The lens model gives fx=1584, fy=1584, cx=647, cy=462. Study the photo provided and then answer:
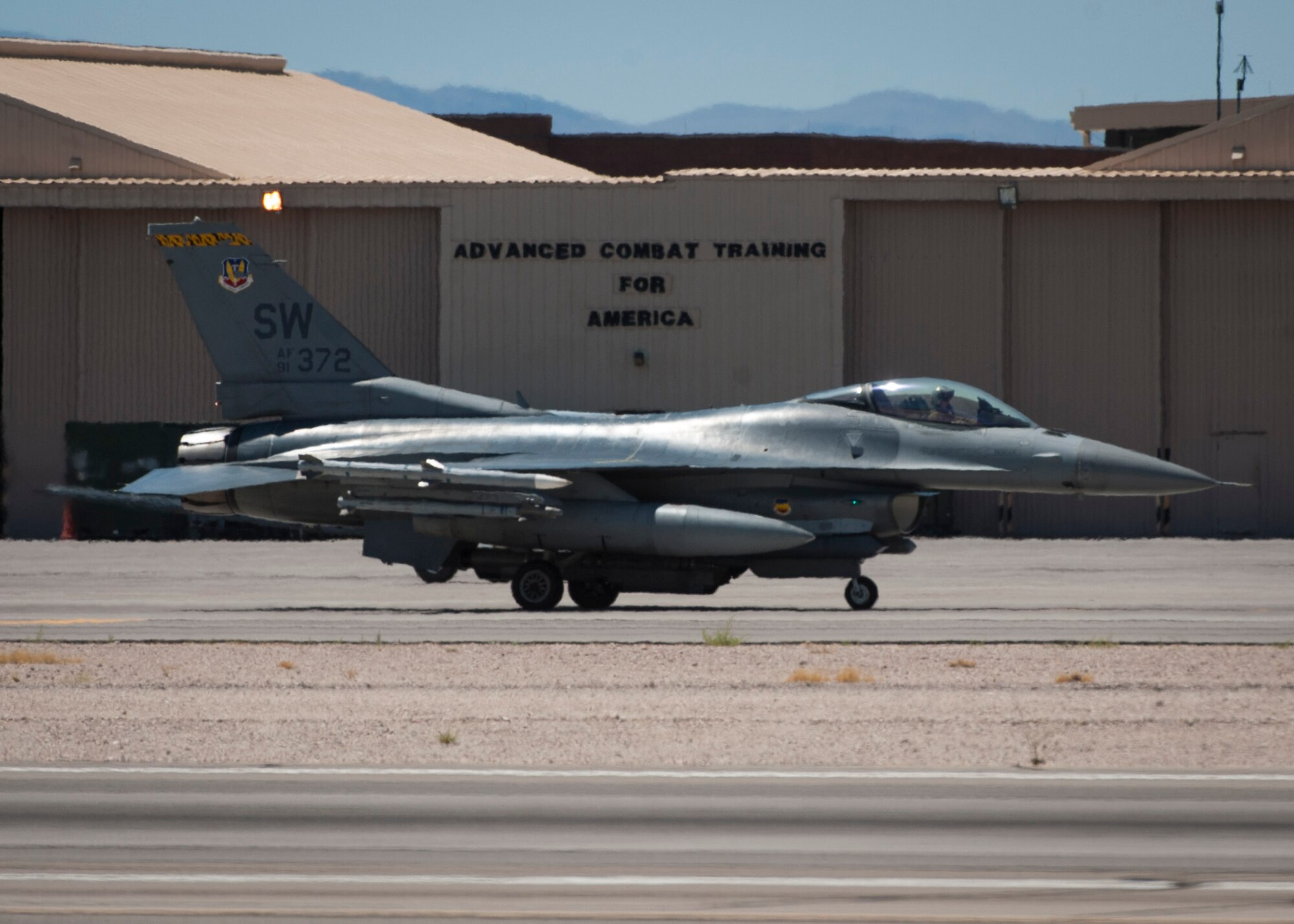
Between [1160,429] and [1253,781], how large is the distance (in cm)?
2685

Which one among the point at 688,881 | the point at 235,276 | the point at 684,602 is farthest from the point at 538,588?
the point at 688,881

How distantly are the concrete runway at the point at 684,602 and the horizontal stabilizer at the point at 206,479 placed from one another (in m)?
1.47

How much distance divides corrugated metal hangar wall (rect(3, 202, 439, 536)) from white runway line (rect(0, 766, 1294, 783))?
26282 millimetres

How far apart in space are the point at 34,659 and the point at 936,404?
11189mm

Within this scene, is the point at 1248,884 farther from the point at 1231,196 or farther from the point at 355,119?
A: the point at 355,119

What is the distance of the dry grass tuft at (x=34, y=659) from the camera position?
1439 centimetres

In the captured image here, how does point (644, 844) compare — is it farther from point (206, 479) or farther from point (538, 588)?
point (206, 479)

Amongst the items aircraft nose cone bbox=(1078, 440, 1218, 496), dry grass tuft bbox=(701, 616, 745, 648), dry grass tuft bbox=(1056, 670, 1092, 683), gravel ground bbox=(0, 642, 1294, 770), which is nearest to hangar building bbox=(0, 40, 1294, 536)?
aircraft nose cone bbox=(1078, 440, 1218, 496)

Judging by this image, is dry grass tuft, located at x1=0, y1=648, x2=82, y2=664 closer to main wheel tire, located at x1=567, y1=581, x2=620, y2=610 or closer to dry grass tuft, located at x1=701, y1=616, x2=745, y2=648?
dry grass tuft, located at x1=701, y1=616, x2=745, y2=648

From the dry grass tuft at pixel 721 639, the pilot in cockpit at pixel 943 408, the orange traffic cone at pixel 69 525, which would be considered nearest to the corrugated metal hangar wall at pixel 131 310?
the orange traffic cone at pixel 69 525

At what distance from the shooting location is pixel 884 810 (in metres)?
8.77

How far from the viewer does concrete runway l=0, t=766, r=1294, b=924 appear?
273 inches

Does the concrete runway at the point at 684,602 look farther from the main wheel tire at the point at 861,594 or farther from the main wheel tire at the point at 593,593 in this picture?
the main wheel tire at the point at 593,593

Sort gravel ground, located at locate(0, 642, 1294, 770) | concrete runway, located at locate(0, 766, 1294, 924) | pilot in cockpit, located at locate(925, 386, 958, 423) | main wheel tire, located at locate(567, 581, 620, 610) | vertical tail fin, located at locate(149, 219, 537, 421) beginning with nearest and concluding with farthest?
concrete runway, located at locate(0, 766, 1294, 924), gravel ground, located at locate(0, 642, 1294, 770), pilot in cockpit, located at locate(925, 386, 958, 423), main wheel tire, located at locate(567, 581, 620, 610), vertical tail fin, located at locate(149, 219, 537, 421)
